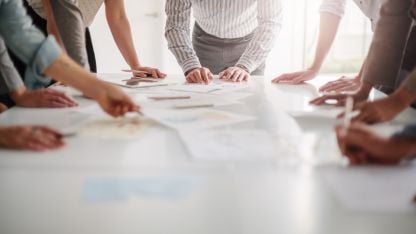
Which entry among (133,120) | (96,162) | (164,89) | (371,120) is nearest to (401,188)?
(371,120)

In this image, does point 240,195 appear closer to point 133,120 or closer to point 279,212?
point 279,212

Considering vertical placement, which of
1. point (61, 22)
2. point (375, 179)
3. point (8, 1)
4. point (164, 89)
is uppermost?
point (8, 1)

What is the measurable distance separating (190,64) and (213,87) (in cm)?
37

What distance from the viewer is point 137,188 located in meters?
0.71

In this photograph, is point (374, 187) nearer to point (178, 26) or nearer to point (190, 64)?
point (190, 64)

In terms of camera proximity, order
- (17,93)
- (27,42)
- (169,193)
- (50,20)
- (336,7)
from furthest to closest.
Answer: (336,7) < (50,20) < (17,93) < (27,42) < (169,193)

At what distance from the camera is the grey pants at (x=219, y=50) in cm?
226

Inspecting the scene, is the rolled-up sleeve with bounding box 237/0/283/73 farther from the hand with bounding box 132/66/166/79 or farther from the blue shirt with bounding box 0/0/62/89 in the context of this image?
the blue shirt with bounding box 0/0/62/89

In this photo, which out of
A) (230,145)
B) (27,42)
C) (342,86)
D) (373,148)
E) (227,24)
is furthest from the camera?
(227,24)

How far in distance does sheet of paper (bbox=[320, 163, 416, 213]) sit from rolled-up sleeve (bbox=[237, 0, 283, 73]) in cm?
130

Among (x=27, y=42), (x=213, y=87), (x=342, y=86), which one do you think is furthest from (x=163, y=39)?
(x=27, y=42)

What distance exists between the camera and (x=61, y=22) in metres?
1.76

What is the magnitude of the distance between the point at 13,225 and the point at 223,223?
0.98ft

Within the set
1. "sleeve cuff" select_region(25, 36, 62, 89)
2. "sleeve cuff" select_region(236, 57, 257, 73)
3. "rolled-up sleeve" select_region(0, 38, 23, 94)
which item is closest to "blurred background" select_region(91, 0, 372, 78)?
"sleeve cuff" select_region(236, 57, 257, 73)
